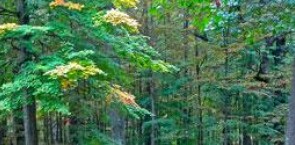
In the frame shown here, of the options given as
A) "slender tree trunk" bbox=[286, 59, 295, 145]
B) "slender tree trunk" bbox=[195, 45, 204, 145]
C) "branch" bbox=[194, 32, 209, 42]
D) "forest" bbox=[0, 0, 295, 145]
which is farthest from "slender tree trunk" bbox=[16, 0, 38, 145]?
"branch" bbox=[194, 32, 209, 42]

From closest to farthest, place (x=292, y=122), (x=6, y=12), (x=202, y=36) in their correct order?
1. (x=292, y=122)
2. (x=6, y=12)
3. (x=202, y=36)

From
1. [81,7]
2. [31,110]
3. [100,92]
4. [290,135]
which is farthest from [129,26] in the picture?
[290,135]

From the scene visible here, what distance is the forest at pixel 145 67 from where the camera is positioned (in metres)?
5.11

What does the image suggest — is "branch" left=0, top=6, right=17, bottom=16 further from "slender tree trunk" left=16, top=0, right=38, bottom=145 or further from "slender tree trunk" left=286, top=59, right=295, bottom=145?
"slender tree trunk" left=286, top=59, right=295, bottom=145

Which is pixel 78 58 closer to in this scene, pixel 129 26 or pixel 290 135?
pixel 129 26

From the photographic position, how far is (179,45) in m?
18.7

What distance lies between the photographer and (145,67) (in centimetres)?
1027

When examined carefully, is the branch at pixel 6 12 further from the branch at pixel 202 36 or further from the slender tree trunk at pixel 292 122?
the branch at pixel 202 36

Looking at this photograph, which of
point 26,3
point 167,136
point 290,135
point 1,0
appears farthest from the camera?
point 167,136

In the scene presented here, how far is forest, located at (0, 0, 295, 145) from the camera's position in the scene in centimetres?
511

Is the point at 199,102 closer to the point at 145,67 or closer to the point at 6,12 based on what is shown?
the point at 145,67

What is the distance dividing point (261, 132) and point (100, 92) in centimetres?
711

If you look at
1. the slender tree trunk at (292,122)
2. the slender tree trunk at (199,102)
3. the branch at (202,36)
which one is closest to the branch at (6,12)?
the slender tree trunk at (292,122)

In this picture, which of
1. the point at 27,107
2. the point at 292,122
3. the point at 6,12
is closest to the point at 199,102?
the point at 27,107
